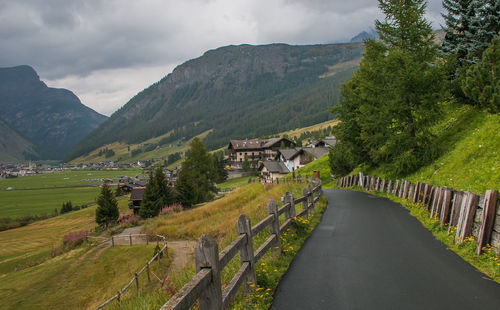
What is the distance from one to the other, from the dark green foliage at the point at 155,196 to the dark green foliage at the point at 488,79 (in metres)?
50.5

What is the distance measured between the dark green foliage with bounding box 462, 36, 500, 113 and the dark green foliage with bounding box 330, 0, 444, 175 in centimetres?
205

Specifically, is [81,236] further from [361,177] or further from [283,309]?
[283,309]

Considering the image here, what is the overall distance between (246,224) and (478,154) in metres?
15.9

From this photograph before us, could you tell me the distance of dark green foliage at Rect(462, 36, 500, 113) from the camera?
19359 millimetres

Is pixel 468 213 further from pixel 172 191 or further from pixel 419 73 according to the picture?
pixel 172 191

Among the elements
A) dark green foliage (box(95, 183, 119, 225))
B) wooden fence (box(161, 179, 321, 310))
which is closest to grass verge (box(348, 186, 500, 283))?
wooden fence (box(161, 179, 321, 310))

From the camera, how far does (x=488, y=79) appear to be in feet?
65.4

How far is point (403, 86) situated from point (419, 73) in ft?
4.13

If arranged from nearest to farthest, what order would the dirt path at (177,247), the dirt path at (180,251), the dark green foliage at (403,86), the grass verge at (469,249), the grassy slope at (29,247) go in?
the grass verge at (469,249)
the dirt path at (177,247)
the dirt path at (180,251)
the dark green foliage at (403,86)
the grassy slope at (29,247)

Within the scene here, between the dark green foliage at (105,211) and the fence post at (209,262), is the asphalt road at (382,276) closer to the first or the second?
the fence post at (209,262)

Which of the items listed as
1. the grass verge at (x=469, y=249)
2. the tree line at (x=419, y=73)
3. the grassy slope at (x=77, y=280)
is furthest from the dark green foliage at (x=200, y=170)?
the grass verge at (x=469, y=249)

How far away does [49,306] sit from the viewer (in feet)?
65.4

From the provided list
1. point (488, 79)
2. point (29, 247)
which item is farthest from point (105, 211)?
point (488, 79)

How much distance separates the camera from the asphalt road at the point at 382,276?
5.71 meters
